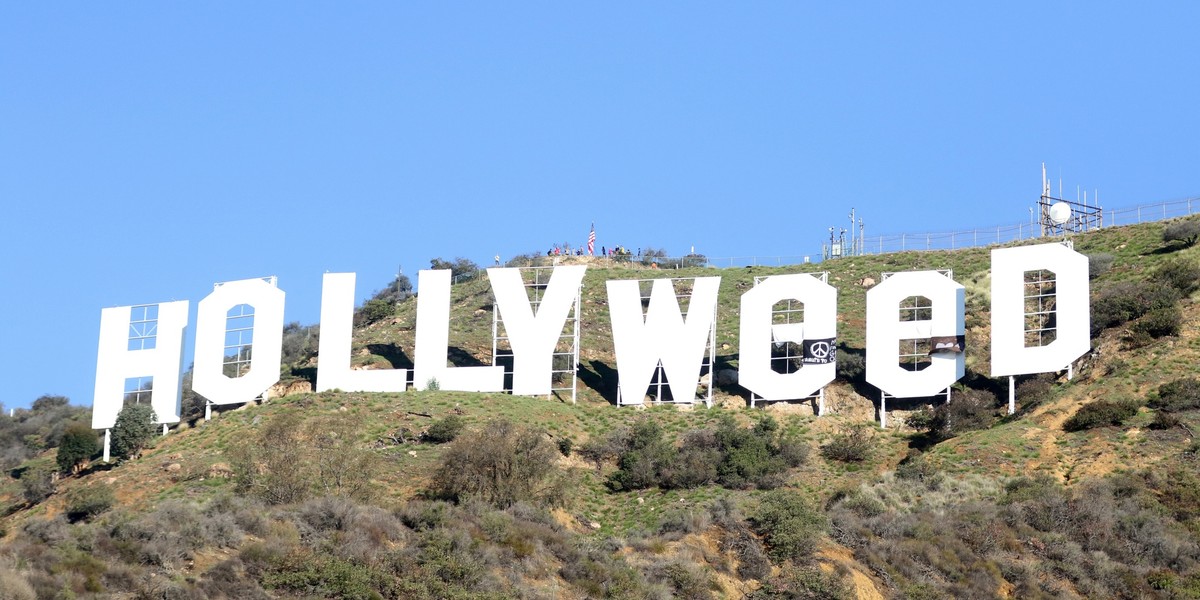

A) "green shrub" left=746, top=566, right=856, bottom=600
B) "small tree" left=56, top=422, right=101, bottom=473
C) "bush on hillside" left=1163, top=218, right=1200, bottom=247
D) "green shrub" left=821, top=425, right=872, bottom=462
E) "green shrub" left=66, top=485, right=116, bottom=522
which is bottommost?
"green shrub" left=746, top=566, right=856, bottom=600

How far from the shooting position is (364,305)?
263 feet

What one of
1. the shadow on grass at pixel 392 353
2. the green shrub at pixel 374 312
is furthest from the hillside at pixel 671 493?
the green shrub at pixel 374 312

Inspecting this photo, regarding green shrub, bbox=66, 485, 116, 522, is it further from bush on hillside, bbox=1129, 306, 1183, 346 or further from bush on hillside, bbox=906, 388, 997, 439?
bush on hillside, bbox=1129, 306, 1183, 346

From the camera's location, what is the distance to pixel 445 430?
57.1m

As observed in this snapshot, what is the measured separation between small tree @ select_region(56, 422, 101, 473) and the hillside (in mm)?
944

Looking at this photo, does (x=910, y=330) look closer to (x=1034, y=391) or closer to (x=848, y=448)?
(x=1034, y=391)

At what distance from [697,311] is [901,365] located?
354 inches

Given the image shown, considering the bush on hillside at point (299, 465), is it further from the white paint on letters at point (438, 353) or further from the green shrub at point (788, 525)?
the green shrub at point (788, 525)

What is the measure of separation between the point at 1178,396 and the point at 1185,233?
16595 millimetres

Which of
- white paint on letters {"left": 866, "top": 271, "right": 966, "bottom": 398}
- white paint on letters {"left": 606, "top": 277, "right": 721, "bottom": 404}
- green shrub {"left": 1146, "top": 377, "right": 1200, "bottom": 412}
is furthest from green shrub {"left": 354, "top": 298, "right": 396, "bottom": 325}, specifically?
green shrub {"left": 1146, "top": 377, "right": 1200, "bottom": 412}

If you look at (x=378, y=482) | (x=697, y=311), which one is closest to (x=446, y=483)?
(x=378, y=482)

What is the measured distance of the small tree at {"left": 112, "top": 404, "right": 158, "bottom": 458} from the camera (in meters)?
60.2

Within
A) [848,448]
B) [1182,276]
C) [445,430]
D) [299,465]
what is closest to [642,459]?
[445,430]

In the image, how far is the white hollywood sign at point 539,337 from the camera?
200 ft
